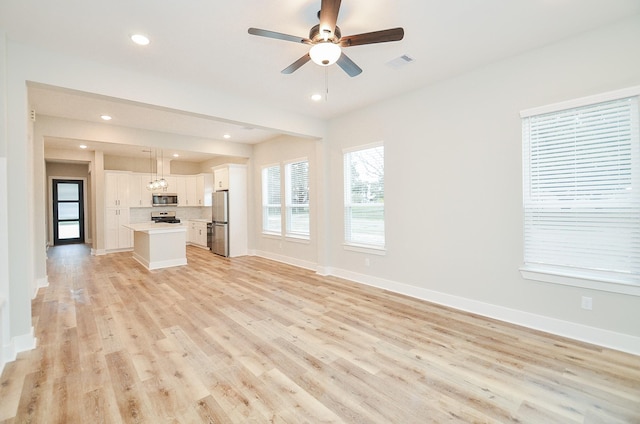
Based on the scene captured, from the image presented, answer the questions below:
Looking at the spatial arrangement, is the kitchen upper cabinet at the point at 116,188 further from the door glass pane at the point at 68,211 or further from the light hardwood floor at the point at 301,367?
the light hardwood floor at the point at 301,367

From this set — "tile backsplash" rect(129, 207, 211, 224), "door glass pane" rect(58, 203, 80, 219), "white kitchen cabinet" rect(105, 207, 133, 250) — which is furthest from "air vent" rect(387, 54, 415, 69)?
"door glass pane" rect(58, 203, 80, 219)

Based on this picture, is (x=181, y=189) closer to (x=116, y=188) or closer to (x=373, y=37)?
(x=116, y=188)

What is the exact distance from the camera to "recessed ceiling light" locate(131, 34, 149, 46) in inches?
105

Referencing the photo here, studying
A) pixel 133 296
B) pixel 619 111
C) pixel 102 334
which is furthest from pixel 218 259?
pixel 619 111

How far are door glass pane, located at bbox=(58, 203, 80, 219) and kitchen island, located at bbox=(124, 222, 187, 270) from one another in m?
6.07

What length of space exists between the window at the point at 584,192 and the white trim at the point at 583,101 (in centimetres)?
1

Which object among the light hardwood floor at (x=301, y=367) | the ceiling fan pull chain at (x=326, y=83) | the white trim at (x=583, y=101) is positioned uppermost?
the ceiling fan pull chain at (x=326, y=83)

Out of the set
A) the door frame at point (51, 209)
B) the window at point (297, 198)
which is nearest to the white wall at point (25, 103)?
the window at point (297, 198)

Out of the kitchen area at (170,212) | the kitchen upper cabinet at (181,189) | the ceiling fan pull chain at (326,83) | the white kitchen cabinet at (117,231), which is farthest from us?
the kitchen upper cabinet at (181,189)

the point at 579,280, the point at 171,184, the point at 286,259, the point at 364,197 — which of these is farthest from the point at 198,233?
the point at 579,280

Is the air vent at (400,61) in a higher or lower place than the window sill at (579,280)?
higher

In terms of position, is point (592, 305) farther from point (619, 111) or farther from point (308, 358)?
point (308, 358)

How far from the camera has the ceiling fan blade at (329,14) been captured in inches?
74.7

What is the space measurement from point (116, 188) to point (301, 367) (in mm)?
8318
